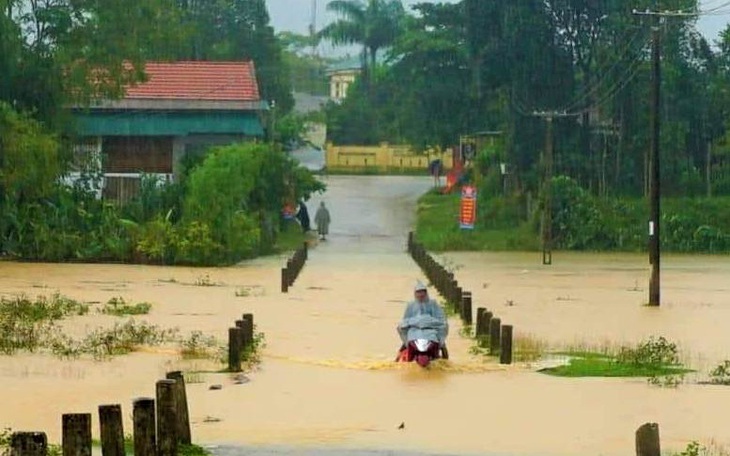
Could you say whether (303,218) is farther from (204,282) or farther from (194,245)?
(204,282)

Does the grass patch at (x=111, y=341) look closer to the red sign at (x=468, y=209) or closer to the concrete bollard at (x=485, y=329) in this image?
the concrete bollard at (x=485, y=329)

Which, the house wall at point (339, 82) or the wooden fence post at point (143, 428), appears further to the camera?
the house wall at point (339, 82)

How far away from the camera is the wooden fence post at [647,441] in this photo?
13656 mm

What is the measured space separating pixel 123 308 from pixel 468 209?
32.2 m

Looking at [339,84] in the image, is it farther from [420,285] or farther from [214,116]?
[420,285]

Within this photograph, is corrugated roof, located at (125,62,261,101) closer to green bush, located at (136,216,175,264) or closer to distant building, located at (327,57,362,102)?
green bush, located at (136,216,175,264)

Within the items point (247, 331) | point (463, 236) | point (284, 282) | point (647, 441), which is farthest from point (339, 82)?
point (647, 441)

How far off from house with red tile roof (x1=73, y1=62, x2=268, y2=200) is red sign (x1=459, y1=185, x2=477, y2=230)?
309 inches

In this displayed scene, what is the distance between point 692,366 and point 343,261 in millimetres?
29742

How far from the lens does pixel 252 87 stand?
62.4 m

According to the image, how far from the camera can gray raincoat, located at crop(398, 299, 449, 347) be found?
2417 cm

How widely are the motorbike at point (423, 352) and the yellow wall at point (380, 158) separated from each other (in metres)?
74.1

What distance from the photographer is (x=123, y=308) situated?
1342 inches

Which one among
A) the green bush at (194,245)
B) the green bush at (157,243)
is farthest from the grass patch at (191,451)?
the green bush at (194,245)
